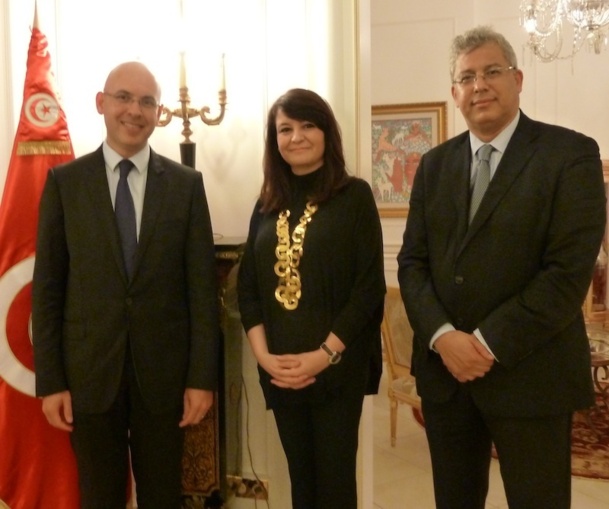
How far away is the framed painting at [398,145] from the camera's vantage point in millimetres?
5066

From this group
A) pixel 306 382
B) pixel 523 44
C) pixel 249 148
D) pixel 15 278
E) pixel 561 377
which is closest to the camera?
pixel 561 377

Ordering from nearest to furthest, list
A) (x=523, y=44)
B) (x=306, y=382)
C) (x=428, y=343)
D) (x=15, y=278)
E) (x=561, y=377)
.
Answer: (x=561, y=377) < (x=428, y=343) < (x=306, y=382) < (x=15, y=278) < (x=523, y=44)

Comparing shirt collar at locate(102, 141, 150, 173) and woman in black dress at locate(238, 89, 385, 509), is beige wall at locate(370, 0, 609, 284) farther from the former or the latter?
shirt collar at locate(102, 141, 150, 173)

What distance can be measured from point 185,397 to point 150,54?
1341mm

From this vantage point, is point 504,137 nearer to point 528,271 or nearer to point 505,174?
point 505,174

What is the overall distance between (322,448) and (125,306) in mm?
659

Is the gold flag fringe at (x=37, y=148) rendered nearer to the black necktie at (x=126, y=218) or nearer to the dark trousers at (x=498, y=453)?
the black necktie at (x=126, y=218)

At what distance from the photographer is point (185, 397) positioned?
1751 millimetres

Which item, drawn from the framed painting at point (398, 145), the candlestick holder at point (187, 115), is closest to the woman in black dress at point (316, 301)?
the candlestick holder at point (187, 115)

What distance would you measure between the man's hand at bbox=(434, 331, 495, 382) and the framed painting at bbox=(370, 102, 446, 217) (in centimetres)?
366

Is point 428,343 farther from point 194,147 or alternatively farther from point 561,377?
point 194,147

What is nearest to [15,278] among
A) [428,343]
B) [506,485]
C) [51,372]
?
[51,372]

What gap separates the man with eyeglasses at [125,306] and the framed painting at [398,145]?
3509 mm

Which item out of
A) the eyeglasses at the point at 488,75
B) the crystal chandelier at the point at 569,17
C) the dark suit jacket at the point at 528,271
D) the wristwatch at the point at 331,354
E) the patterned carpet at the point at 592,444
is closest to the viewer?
the dark suit jacket at the point at 528,271
